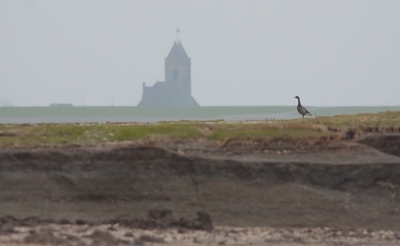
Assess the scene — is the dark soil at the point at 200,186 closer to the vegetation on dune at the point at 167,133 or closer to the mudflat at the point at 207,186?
the mudflat at the point at 207,186

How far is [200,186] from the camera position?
96.3 ft

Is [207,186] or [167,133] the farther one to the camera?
[167,133]

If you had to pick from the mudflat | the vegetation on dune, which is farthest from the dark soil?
the vegetation on dune

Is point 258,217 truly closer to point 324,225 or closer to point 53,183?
point 324,225

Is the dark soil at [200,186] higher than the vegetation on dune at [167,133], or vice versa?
the vegetation on dune at [167,133]

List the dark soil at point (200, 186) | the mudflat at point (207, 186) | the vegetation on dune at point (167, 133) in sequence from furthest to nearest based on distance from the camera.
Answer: the vegetation on dune at point (167, 133) → the dark soil at point (200, 186) → the mudflat at point (207, 186)

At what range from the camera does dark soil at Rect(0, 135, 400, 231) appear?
2902cm

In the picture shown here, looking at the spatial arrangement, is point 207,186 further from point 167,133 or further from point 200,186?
point 167,133

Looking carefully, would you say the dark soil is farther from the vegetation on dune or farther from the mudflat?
the vegetation on dune

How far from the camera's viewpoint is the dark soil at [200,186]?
29016 millimetres

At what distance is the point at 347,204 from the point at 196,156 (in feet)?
18.2

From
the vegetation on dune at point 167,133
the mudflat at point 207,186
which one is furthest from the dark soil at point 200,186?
the vegetation on dune at point 167,133

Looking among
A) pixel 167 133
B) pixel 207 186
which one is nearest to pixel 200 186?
pixel 207 186

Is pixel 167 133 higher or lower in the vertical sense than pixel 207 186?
higher
